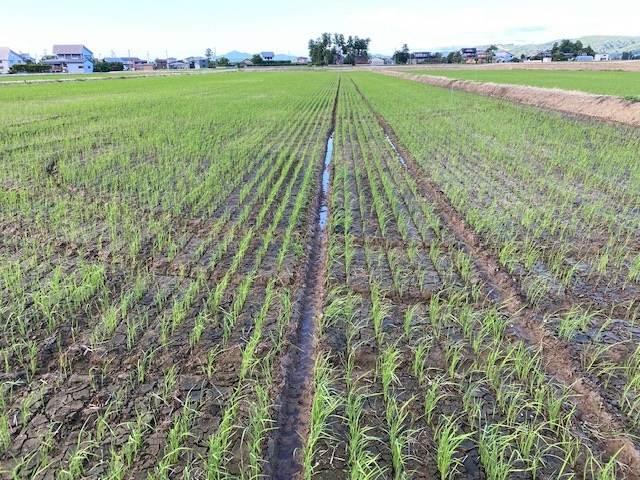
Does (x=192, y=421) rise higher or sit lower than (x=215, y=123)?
lower

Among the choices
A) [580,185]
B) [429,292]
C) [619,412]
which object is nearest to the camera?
[619,412]

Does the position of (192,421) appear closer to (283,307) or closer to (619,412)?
(283,307)

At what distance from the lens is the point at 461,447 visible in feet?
8.17

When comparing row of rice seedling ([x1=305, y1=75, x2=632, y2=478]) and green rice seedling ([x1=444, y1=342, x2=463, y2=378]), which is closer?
row of rice seedling ([x1=305, y1=75, x2=632, y2=478])

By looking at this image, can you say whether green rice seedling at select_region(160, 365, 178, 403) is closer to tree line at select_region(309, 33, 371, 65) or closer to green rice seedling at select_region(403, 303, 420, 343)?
green rice seedling at select_region(403, 303, 420, 343)

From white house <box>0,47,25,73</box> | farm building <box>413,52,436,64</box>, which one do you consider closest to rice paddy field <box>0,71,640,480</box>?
white house <box>0,47,25,73</box>

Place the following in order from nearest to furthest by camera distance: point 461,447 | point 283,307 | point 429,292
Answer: point 461,447, point 283,307, point 429,292

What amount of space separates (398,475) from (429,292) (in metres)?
2.10

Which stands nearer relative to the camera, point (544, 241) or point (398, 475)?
point (398, 475)

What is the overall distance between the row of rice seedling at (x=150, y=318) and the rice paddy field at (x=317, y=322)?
0.8 inches

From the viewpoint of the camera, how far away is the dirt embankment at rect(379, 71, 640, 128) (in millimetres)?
14066

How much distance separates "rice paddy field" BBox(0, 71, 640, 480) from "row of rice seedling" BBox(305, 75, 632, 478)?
0.05 ft

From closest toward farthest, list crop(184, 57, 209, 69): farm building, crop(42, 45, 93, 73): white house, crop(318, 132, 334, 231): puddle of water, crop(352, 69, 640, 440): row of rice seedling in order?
crop(352, 69, 640, 440): row of rice seedling → crop(318, 132, 334, 231): puddle of water → crop(42, 45, 93, 73): white house → crop(184, 57, 209, 69): farm building

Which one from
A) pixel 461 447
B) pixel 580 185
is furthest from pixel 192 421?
pixel 580 185
